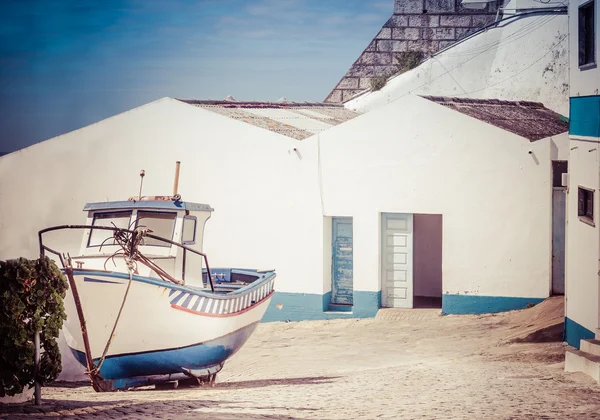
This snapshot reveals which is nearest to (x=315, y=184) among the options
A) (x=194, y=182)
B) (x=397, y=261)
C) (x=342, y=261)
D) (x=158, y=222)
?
(x=342, y=261)

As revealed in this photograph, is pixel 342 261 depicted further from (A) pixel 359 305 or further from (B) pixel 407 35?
(B) pixel 407 35

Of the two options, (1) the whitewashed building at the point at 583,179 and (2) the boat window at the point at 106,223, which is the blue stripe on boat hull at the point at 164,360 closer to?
(2) the boat window at the point at 106,223

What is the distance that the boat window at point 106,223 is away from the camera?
39.4 ft

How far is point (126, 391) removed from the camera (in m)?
10.9

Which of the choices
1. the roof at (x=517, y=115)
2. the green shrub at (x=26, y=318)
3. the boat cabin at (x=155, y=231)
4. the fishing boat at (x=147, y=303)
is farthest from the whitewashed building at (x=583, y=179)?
the green shrub at (x=26, y=318)

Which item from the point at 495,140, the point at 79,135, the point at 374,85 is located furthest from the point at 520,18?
the point at 79,135

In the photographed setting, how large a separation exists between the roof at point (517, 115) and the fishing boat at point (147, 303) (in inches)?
275

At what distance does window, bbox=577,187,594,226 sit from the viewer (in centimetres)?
1168

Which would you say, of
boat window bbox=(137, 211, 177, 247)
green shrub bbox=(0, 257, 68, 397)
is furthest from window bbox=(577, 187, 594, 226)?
green shrub bbox=(0, 257, 68, 397)

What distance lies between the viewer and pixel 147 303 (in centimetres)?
1041

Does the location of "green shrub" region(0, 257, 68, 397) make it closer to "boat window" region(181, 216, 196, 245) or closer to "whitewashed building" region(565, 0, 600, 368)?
"boat window" region(181, 216, 196, 245)

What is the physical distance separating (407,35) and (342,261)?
13.6 m

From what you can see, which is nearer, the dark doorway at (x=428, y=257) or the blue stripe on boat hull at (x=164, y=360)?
the blue stripe on boat hull at (x=164, y=360)

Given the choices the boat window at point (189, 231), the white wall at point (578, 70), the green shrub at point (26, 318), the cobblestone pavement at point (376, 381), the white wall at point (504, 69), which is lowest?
the cobblestone pavement at point (376, 381)
